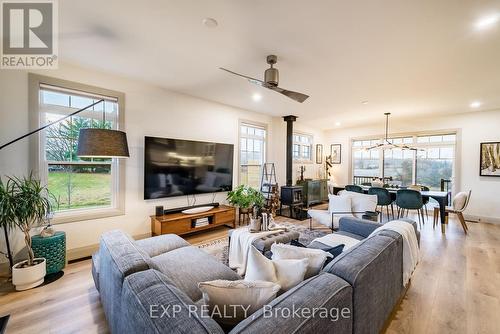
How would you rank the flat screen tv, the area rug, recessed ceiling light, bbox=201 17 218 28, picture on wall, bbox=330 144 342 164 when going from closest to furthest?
recessed ceiling light, bbox=201 17 218 28 → the area rug → the flat screen tv → picture on wall, bbox=330 144 342 164

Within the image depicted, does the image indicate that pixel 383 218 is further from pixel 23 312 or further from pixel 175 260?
pixel 23 312

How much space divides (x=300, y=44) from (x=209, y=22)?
98 centimetres

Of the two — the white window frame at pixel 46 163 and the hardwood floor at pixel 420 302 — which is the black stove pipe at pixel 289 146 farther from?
the white window frame at pixel 46 163

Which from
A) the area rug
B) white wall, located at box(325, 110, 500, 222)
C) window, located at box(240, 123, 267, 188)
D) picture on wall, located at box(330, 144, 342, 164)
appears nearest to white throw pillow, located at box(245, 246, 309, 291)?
the area rug

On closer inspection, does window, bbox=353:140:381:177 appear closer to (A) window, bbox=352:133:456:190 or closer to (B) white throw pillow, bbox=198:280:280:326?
(A) window, bbox=352:133:456:190

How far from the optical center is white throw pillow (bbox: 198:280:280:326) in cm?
100

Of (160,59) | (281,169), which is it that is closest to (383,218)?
(281,169)

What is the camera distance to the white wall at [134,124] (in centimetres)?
252

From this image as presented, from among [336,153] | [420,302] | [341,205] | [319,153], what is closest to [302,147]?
[319,153]

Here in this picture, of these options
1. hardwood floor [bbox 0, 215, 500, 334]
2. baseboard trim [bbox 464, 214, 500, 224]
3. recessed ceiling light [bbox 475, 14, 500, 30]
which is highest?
recessed ceiling light [bbox 475, 14, 500, 30]

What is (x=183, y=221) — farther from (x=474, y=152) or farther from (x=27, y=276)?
(x=474, y=152)

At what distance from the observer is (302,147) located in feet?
22.3

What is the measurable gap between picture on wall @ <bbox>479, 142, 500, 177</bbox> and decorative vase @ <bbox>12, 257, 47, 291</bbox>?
8.11 m

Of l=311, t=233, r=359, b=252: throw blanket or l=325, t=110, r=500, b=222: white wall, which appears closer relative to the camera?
l=311, t=233, r=359, b=252: throw blanket
